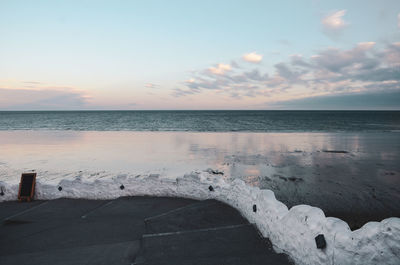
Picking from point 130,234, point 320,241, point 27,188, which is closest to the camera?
point 320,241

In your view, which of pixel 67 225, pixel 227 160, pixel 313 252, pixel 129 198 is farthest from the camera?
pixel 227 160

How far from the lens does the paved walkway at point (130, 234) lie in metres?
5.51

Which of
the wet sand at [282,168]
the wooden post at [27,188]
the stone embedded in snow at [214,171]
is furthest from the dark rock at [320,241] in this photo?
the stone embedded in snow at [214,171]

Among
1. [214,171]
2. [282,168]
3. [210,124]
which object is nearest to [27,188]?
[214,171]

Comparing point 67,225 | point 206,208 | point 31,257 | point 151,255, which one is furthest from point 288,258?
point 67,225

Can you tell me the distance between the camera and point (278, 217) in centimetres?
590

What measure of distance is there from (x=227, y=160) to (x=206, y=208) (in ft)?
43.6

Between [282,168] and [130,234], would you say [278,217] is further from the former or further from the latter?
[282,168]

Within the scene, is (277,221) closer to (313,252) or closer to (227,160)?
(313,252)

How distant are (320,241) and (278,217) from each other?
147cm

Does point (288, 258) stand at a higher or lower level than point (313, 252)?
lower

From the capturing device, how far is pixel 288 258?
17.4 ft

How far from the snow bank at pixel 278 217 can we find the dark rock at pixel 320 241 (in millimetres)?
68

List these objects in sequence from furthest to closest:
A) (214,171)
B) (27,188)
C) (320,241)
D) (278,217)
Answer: (214,171) → (27,188) → (278,217) → (320,241)
